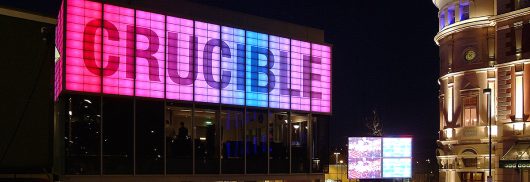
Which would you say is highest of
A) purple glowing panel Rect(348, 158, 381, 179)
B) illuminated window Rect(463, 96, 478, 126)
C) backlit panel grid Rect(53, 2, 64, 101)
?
backlit panel grid Rect(53, 2, 64, 101)

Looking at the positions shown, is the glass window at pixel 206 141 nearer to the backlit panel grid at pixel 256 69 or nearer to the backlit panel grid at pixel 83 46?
the backlit panel grid at pixel 256 69

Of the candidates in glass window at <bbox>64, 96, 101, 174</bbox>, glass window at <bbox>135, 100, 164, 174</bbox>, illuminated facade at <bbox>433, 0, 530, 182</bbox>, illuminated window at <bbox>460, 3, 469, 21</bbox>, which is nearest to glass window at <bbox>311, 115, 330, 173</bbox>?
glass window at <bbox>135, 100, 164, 174</bbox>

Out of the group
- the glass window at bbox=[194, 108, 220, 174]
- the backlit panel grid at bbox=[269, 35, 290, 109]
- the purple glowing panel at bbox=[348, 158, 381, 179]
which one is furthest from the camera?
the purple glowing panel at bbox=[348, 158, 381, 179]

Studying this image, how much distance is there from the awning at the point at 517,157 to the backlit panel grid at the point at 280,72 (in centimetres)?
2008

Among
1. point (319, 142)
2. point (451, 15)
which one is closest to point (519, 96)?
point (451, 15)

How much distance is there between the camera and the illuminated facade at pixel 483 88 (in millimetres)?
44719

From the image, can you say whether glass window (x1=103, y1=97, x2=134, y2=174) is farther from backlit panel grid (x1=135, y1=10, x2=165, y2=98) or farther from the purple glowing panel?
the purple glowing panel

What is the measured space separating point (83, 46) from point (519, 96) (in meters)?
31.5

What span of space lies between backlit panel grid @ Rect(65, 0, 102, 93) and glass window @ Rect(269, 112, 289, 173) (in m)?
9.19

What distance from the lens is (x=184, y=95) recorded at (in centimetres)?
2822

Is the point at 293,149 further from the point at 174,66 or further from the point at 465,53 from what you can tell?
the point at 465,53

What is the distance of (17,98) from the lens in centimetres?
2217

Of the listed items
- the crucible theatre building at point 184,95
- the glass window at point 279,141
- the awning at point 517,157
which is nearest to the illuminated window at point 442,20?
the awning at point 517,157

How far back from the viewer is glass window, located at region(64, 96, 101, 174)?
25.5 m
